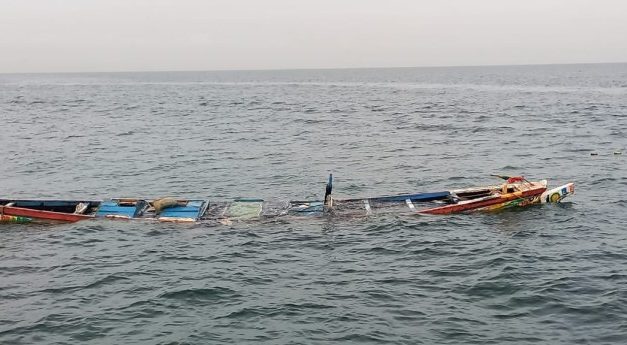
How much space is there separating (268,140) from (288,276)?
99.5 feet

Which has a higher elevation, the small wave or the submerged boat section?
the submerged boat section

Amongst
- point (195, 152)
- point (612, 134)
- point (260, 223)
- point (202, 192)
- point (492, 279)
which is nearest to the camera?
point (492, 279)

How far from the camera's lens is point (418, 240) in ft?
64.0

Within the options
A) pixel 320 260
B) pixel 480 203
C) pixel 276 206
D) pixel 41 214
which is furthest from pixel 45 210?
pixel 480 203

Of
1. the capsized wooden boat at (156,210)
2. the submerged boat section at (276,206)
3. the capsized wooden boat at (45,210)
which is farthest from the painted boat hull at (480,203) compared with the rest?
the capsized wooden boat at (45,210)

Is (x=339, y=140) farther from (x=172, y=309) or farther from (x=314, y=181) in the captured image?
(x=172, y=309)

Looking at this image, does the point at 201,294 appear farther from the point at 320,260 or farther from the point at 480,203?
the point at 480,203

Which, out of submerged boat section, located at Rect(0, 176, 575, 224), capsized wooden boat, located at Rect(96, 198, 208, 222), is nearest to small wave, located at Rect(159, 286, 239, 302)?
submerged boat section, located at Rect(0, 176, 575, 224)

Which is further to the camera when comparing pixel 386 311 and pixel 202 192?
pixel 202 192

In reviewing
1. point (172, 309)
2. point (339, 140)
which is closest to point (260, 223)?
point (172, 309)

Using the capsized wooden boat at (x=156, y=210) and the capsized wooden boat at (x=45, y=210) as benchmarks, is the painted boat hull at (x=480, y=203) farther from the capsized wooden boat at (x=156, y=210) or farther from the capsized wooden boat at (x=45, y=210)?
the capsized wooden boat at (x=45, y=210)

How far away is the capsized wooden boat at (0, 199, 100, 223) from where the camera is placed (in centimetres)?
2159

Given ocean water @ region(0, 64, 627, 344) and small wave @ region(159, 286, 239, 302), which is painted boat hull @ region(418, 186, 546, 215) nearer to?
ocean water @ region(0, 64, 627, 344)

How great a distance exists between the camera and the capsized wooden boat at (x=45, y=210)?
850 inches
